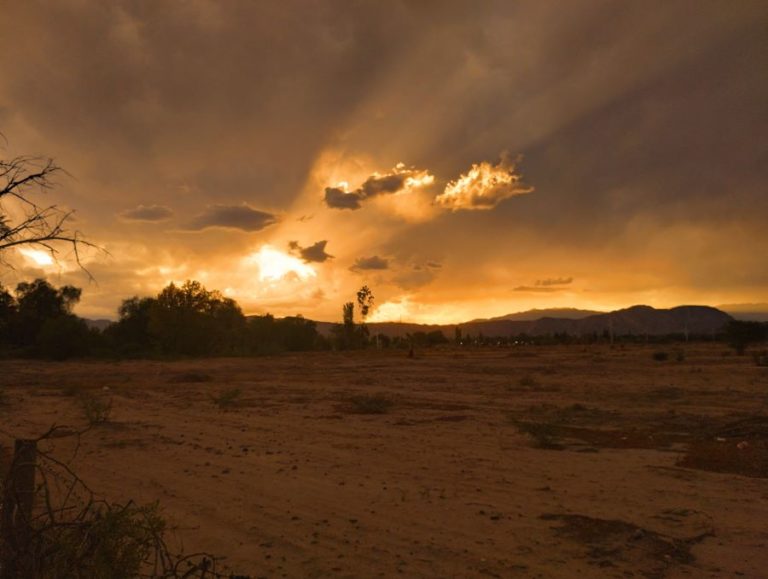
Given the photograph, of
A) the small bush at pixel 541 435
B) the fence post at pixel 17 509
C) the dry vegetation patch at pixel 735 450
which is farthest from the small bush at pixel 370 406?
the fence post at pixel 17 509

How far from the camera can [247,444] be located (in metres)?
13.6

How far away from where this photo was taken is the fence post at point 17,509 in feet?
14.0

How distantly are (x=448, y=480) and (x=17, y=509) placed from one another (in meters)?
7.18

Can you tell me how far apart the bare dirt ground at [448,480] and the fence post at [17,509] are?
265cm

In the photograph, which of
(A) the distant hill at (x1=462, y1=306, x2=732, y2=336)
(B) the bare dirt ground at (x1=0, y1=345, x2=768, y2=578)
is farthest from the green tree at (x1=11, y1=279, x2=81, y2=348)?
(A) the distant hill at (x1=462, y1=306, x2=732, y2=336)

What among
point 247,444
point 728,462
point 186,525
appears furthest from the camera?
point 247,444

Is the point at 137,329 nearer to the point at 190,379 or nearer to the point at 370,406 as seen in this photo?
the point at 190,379

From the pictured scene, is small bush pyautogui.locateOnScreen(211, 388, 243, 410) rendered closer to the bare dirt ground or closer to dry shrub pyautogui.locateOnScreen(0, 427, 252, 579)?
the bare dirt ground

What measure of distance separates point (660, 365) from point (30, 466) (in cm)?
4000

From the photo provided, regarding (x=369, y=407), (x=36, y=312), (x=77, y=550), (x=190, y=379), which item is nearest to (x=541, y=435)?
(x=369, y=407)

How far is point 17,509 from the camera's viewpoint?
4434 mm

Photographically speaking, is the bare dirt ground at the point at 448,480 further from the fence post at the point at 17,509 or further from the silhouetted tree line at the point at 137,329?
the silhouetted tree line at the point at 137,329

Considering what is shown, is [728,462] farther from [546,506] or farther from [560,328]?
[560,328]

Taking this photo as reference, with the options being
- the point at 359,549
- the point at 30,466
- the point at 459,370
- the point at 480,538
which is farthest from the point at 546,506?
the point at 459,370
